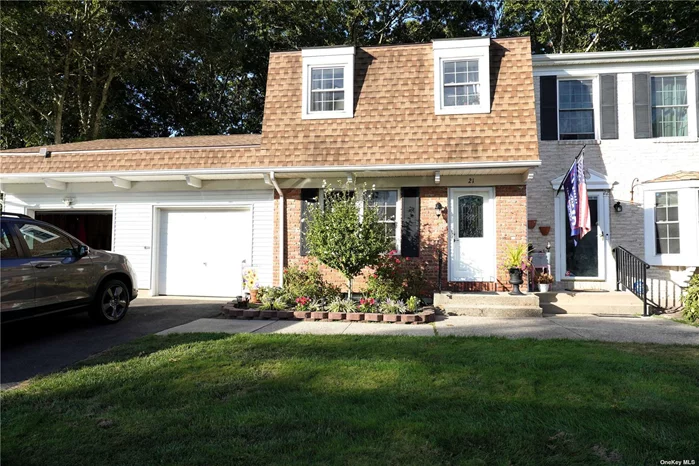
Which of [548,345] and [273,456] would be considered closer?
[273,456]

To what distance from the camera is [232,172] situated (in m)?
9.38

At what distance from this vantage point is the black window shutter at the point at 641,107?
10.1m

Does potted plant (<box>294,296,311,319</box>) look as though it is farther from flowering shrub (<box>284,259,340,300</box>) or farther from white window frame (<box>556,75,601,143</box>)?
white window frame (<box>556,75,601,143</box>)

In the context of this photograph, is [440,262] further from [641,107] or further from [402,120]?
[641,107]

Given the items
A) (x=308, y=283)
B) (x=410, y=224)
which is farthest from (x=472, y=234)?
(x=308, y=283)

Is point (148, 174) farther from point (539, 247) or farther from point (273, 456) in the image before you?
point (539, 247)

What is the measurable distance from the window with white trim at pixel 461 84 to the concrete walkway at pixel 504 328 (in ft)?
16.1

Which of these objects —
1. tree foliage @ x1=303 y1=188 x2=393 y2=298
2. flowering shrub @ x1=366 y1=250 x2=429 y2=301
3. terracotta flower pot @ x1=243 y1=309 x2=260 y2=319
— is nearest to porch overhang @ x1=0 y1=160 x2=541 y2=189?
tree foliage @ x1=303 y1=188 x2=393 y2=298

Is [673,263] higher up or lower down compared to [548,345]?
higher up

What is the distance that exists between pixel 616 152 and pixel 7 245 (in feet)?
39.9

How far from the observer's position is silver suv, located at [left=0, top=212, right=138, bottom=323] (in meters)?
5.25

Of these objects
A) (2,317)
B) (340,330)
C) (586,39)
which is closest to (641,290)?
(340,330)

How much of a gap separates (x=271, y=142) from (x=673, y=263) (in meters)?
9.60

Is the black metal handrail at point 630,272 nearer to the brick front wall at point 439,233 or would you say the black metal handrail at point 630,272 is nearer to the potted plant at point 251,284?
the brick front wall at point 439,233
